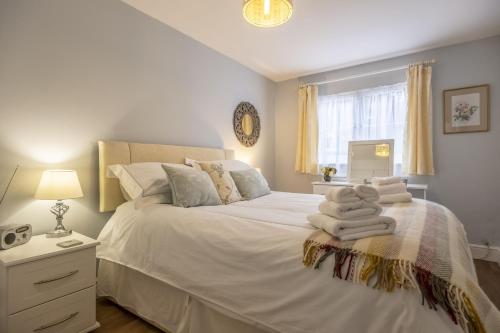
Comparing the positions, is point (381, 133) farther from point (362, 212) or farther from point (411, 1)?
point (362, 212)

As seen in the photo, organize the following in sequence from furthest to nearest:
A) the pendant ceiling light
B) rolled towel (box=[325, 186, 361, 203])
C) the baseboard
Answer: the baseboard → the pendant ceiling light → rolled towel (box=[325, 186, 361, 203])

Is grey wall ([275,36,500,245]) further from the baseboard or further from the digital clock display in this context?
the digital clock display

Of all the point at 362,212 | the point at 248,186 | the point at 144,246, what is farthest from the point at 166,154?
the point at 362,212

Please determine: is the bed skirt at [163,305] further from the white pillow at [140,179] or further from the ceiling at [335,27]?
the ceiling at [335,27]

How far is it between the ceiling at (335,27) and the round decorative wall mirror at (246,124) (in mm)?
673

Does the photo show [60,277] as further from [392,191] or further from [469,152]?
[469,152]

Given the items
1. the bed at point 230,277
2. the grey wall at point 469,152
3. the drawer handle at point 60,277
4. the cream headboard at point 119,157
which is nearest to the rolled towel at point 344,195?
the bed at point 230,277

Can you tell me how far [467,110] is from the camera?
290cm

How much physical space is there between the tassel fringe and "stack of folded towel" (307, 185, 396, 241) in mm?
119

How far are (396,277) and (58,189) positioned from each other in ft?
6.11

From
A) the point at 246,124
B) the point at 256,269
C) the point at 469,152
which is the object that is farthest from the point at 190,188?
the point at 469,152

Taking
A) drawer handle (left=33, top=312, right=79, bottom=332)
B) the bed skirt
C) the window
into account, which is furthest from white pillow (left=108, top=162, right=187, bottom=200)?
the window

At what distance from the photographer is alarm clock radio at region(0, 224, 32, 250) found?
1354 mm

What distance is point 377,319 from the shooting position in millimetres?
841
